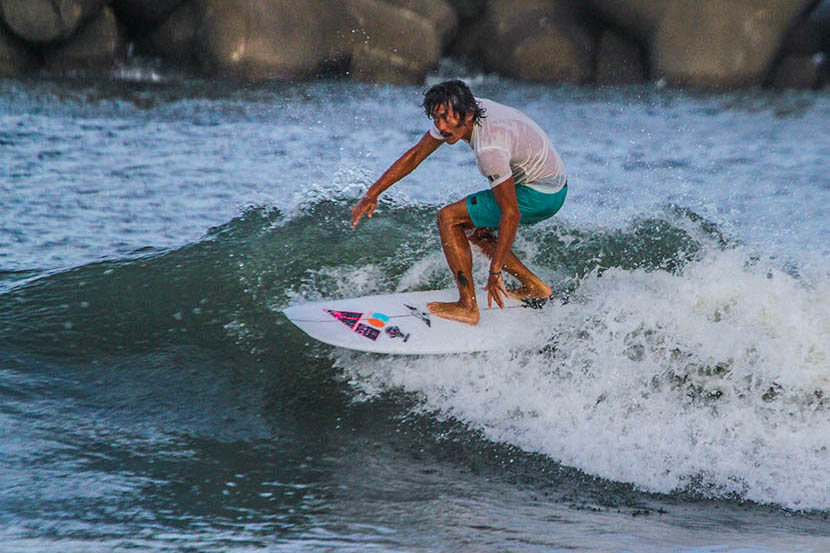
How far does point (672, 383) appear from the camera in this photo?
490 cm

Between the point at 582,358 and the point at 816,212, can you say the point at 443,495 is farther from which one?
the point at 816,212

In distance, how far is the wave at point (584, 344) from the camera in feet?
14.7

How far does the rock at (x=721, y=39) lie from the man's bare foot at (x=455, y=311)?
9.53 metres

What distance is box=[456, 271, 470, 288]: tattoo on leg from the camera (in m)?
5.12

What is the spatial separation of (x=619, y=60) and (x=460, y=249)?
396 inches

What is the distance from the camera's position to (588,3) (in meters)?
14.1

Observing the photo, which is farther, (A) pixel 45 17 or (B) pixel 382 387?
(A) pixel 45 17

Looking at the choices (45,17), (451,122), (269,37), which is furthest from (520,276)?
(45,17)

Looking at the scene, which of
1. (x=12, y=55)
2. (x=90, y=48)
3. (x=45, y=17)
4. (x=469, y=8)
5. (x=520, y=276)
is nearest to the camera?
(x=520, y=276)

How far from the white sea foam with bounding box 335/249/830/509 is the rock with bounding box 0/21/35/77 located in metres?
10.3

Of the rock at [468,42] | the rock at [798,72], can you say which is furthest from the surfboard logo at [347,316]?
the rock at [798,72]

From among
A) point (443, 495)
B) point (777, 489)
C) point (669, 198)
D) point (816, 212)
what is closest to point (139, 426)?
point (443, 495)

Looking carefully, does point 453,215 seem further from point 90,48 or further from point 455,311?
point 90,48

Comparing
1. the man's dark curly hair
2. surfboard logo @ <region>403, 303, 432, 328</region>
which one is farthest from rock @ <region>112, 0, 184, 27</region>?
the man's dark curly hair
